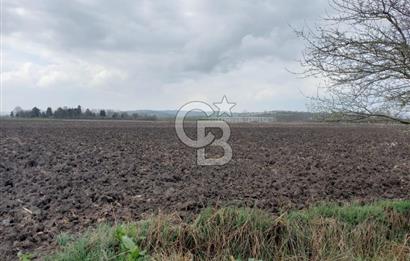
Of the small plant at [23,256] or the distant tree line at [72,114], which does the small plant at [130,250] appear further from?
the distant tree line at [72,114]

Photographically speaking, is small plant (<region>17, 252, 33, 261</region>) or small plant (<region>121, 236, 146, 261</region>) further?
small plant (<region>17, 252, 33, 261</region>)

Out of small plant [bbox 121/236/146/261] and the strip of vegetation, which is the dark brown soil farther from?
small plant [bbox 121/236/146/261]

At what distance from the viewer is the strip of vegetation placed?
4.59m

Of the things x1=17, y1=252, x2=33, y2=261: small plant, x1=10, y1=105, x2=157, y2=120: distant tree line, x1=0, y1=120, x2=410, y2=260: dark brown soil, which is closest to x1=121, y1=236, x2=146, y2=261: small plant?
x1=17, y1=252, x2=33, y2=261: small plant

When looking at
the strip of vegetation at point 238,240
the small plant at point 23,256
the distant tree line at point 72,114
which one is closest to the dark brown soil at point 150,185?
the small plant at point 23,256

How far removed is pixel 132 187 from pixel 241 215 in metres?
4.15

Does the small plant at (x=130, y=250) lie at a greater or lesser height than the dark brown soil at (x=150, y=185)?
greater

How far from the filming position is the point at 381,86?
245 inches

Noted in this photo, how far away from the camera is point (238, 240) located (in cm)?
522

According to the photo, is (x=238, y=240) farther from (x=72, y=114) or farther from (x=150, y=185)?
(x=72, y=114)

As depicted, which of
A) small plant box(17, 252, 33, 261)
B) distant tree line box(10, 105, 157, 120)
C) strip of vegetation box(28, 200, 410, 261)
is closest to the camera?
small plant box(17, 252, 33, 261)

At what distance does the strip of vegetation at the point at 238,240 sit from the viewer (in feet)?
15.1

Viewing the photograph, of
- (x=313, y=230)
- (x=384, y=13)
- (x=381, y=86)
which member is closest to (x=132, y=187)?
(x=313, y=230)

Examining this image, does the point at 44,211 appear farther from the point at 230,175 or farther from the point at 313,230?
the point at 230,175
